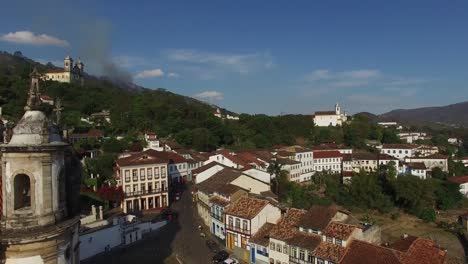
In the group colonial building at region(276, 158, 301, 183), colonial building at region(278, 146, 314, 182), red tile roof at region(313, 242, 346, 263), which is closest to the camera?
red tile roof at region(313, 242, 346, 263)

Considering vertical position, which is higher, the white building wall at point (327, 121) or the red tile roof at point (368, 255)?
the white building wall at point (327, 121)

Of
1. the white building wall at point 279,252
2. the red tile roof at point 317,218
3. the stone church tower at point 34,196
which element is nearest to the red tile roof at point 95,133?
the white building wall at point 279,252

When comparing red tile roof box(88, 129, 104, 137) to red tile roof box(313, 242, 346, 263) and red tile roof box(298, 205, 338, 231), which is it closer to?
red tile roof box(298, 205, 338, 231)

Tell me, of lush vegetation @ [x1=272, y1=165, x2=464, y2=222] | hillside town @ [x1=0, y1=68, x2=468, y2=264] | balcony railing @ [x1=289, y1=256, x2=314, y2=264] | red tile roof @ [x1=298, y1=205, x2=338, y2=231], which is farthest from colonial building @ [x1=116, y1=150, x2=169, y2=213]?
balcony railing @ [x1=289, y1=256, x2=314, y2=264]

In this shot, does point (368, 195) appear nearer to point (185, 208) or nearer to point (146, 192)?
point (185, 208)

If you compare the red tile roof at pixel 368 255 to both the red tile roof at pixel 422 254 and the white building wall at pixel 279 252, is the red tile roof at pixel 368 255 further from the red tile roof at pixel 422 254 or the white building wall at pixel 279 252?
the white building wall at pixel 279 252

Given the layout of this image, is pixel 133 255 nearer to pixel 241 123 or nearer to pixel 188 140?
pixel 188 140

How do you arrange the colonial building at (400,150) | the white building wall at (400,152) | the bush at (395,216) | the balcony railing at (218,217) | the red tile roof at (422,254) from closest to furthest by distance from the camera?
the red tile roof at (422,254) → the balcony railing at (218,217) → the bush at (395,216) → the white building wall at (400,152) → the colonial building at (400,150)
